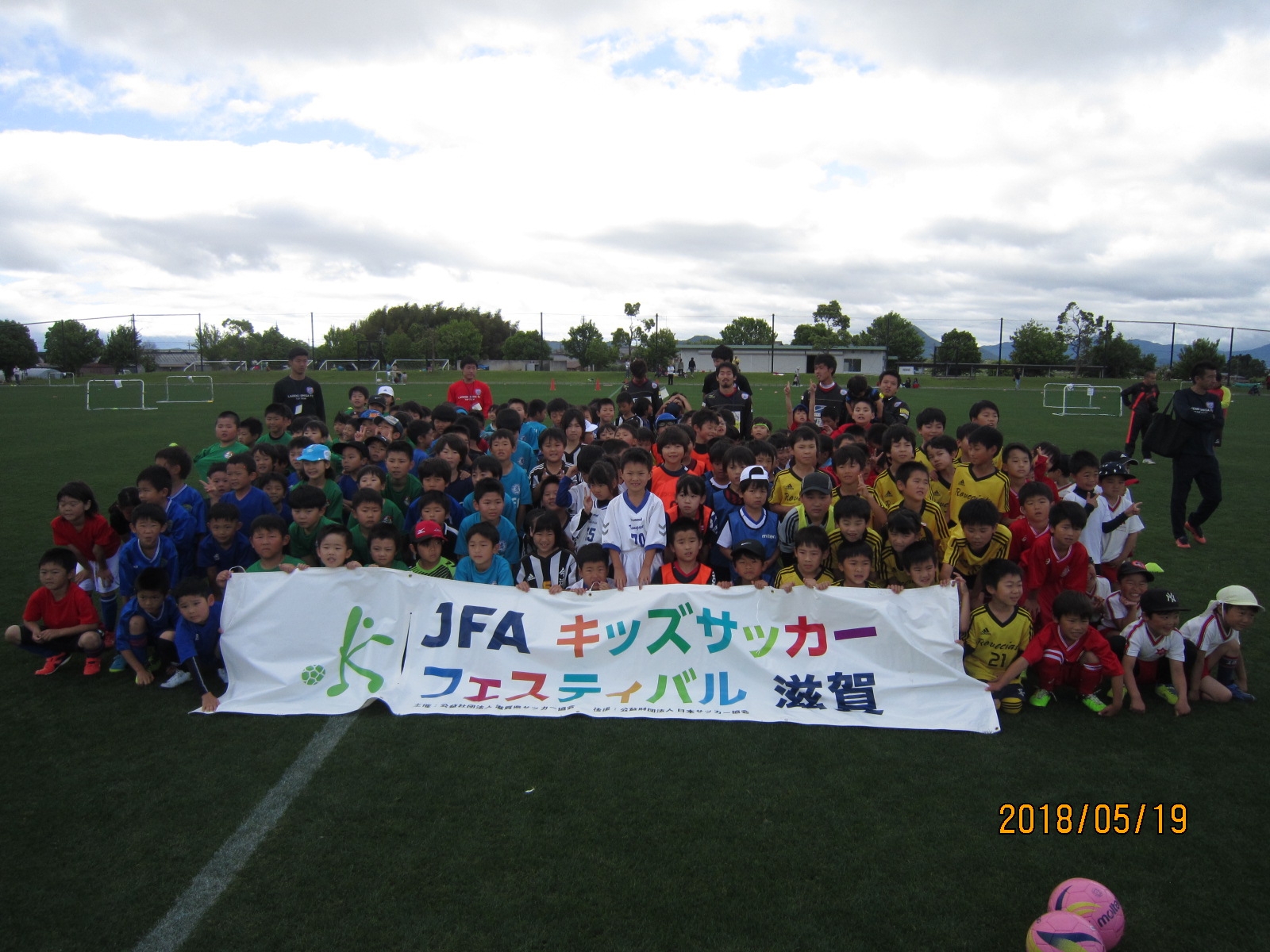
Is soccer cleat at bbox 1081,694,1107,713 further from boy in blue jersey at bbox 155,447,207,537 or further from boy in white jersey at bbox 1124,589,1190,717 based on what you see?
boy in blue jersey at bbox 155,447,207,537

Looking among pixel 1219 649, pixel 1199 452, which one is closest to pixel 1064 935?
pixel 1219 649

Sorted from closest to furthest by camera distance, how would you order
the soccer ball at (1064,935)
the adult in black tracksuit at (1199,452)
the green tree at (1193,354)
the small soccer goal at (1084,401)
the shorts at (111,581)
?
the soccer ball at (1064,935) < the shorts at (111,581) < the adult in black tracksuit at (1199,452) < the small soccer goal at (1084,401) < the green tree at (1193,354)

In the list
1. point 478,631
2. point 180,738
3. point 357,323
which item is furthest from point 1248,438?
point 357,323

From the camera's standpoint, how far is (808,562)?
4664 mm

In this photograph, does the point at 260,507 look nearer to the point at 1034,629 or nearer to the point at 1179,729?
the point at 1034,629

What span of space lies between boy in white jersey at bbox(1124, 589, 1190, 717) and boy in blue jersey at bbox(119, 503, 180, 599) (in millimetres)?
6237

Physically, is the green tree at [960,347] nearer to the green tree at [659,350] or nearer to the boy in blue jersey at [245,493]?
the green tree at [659,350]

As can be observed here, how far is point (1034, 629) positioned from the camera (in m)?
4.77

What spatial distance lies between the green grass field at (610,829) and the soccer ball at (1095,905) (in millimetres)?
157

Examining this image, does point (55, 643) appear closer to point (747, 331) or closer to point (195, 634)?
point (195, 634)

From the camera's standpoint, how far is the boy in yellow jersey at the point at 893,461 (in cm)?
543

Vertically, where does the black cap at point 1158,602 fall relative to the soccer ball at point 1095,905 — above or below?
above

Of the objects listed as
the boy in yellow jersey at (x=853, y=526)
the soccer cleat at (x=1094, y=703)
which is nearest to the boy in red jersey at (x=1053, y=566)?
the soccer cleat at (x=1094, y=703)

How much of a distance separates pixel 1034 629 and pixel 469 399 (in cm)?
786
